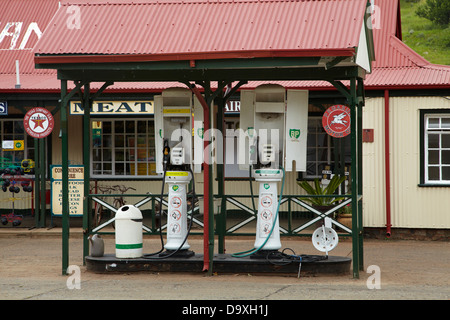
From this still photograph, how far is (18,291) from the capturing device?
31.9 feet

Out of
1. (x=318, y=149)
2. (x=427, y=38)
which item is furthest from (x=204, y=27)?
(x=427, y=38)

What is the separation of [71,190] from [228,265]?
7.56m

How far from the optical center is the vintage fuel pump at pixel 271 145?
436 inches

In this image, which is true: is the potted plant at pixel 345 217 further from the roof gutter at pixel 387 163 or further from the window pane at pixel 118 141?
the window pane at pixel 118 141

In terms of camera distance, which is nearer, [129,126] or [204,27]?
[204,27]

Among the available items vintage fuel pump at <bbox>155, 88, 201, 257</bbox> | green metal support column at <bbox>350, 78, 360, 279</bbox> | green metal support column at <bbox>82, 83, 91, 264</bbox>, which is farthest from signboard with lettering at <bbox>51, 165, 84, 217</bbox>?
green metal support column at <bbox>350, 78, 360, 279</bbox>

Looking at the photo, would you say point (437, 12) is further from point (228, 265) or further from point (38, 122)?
point (228, 265)

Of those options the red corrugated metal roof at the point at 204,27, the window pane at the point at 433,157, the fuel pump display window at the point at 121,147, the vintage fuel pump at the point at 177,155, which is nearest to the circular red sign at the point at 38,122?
the fuel pump display window at the point at 121,147

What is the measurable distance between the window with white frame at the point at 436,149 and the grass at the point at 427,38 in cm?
2685

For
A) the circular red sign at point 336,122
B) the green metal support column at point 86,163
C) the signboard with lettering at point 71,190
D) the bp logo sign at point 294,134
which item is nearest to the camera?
the bp logo sign at point 294,134

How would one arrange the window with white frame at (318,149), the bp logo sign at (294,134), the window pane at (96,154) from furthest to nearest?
1. the window pane at (96,154)
2. the window with white frame at (318,149)
3. the bp logo sign at (294,134)

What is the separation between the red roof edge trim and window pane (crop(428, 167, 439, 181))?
7065 millimetres

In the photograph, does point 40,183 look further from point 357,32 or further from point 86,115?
point 357,32

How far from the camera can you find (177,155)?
1126 centimetres
